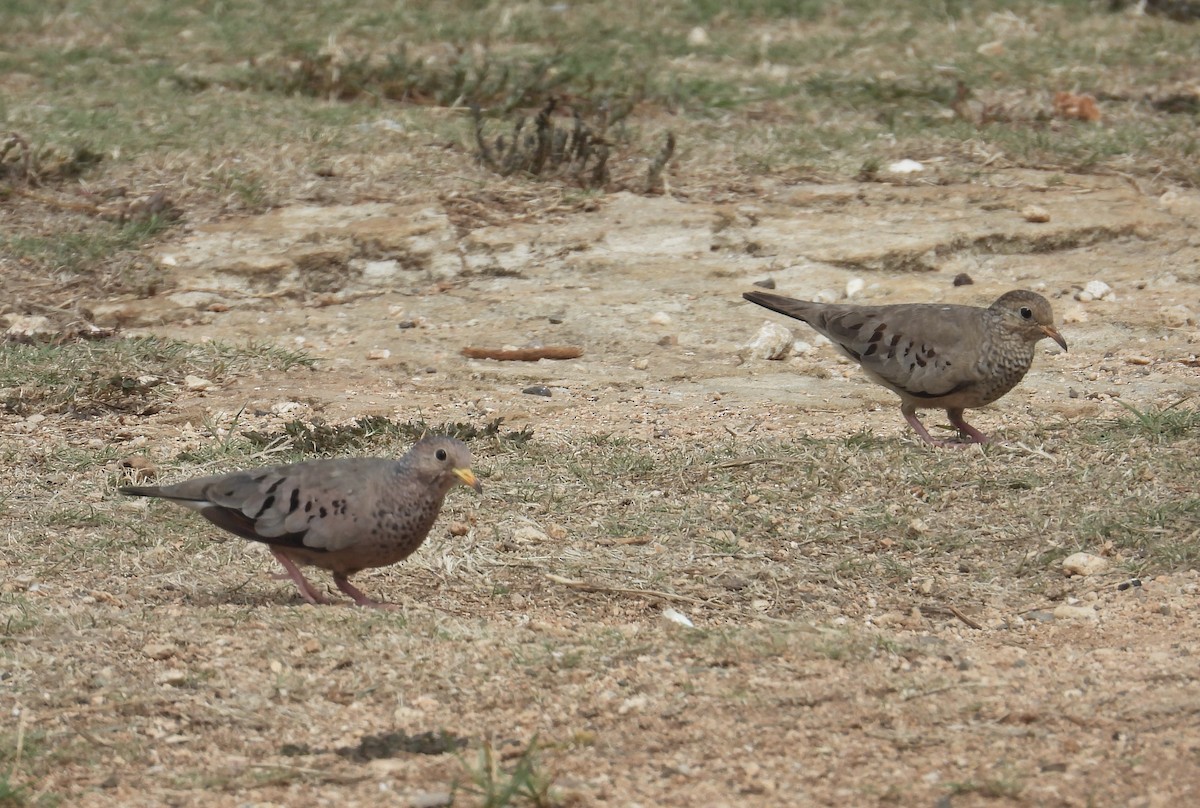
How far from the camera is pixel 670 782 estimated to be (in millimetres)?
3758

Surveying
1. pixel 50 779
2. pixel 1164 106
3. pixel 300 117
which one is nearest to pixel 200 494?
pixel 50 779

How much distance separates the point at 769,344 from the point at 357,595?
9.85 feet

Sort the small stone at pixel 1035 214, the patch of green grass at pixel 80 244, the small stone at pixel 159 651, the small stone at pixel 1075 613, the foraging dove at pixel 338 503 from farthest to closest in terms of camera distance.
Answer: the small stone at pixel 1035 214, the patch of green grass at pixel 80 244, the small stone at pixel 1075 613, the foraging dove at pixel 338 503, the small stone at pixel 159 651

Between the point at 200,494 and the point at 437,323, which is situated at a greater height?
the point at 200,494

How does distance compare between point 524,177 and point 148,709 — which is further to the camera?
point 524,177

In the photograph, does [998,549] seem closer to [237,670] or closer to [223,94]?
[237,670]

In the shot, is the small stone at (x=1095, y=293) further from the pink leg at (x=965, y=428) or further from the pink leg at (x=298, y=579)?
the pink leg at (x=298, y=579)

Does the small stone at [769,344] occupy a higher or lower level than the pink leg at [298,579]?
lower

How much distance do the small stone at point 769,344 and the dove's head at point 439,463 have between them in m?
2.83

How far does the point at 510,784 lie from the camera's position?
3.54 metres

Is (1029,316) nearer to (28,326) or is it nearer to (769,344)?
(769,344)

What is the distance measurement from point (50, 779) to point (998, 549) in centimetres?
286

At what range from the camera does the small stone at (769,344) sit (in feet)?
24.1

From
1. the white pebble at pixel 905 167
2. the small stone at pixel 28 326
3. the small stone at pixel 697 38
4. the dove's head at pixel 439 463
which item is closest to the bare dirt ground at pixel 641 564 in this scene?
the small stone at pixel 28 326
